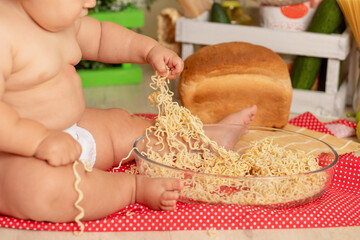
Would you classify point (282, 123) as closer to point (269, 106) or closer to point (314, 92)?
point (269, 106)

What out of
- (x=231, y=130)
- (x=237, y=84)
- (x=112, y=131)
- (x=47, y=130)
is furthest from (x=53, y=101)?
(x=237, y=84)

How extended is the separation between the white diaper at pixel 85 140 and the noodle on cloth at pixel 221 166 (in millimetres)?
111

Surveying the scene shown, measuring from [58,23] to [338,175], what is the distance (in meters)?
0.76

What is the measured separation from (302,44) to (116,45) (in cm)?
82

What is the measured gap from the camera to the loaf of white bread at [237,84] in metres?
1.71

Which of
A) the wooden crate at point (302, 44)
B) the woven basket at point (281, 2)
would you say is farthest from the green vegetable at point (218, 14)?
the woven basket at point (281, 2)

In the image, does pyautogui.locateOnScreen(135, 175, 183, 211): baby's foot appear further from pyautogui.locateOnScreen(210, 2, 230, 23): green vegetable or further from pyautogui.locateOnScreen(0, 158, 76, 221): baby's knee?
pyautogui.locateOnScreen(210, 2, 230, 23): green vegetable

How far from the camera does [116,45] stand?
1.35 meters

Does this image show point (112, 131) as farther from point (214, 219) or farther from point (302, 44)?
point (302, 44)

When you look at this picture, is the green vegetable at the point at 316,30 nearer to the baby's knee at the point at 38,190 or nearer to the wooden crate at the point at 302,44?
the wooden crate at the point at 302,44

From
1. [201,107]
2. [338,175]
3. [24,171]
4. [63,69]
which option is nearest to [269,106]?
[201,107]

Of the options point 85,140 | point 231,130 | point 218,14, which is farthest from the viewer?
point 218,14

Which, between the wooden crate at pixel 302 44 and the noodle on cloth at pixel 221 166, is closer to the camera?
the noodle on cloth at pixel 221 166

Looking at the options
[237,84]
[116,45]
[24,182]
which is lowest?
[237,84]
